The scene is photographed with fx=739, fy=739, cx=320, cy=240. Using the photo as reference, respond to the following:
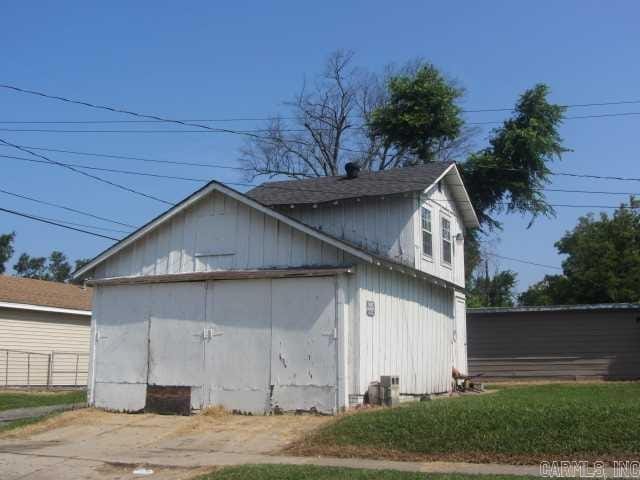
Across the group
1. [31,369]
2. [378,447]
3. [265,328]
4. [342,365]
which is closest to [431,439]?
[378,447]

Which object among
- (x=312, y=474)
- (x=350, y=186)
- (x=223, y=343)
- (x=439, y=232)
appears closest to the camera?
(x=312, y=474)

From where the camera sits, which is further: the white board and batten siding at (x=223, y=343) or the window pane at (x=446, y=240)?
the window pane at (x=446, y=240)

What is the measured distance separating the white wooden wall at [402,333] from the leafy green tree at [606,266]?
80.0 feet

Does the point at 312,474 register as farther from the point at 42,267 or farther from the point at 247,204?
the point at 42,267

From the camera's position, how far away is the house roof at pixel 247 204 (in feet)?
49.2

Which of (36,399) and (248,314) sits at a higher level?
(248,314)

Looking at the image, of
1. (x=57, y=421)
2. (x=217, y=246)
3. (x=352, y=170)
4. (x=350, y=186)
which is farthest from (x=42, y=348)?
(x=217, y=246)

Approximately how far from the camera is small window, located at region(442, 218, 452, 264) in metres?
22.2

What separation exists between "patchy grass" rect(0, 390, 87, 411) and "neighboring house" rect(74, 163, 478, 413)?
14.9 ft

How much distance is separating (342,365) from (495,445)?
4296mm

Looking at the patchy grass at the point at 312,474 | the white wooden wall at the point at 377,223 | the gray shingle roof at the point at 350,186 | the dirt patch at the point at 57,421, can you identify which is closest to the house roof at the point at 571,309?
the gray shingle roof at the point at 350,186

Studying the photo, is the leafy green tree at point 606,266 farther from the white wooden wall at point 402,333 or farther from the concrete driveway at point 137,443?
the concrete driveway at point 137,443

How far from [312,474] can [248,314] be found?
6.14m

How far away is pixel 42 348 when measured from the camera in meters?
28.2
